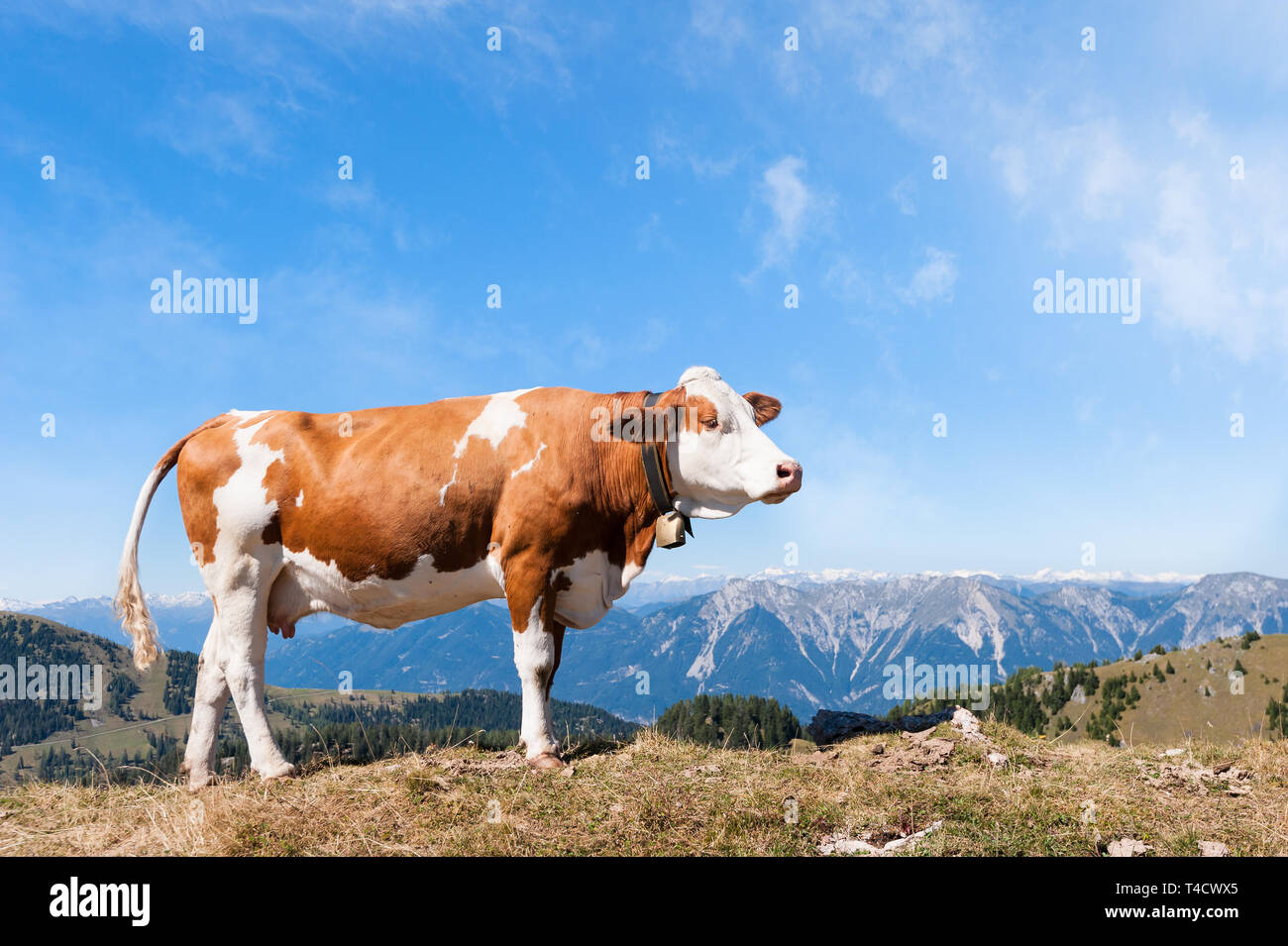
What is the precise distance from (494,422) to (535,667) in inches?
107

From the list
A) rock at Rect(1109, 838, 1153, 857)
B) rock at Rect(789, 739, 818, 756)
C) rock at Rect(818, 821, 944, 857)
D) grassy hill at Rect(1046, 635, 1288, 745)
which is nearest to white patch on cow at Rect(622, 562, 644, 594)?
rock at Rect(789, 739, 818, 756)

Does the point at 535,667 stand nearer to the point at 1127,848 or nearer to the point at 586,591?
the point at 586,591

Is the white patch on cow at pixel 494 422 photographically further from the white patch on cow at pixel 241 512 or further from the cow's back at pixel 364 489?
the white patch on cow at pixel 241 512

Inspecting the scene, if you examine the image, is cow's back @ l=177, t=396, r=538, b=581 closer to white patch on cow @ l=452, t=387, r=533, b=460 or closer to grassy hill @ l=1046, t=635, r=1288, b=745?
white patch on cow @ l=452, t=387, r=533, b=460

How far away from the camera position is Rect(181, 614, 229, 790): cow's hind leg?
8.79 m

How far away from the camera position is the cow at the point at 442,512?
8.70 m

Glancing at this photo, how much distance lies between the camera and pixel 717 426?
919 centimetres

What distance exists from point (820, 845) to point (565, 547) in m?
3.95

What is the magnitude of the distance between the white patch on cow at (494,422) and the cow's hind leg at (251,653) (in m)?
2.60

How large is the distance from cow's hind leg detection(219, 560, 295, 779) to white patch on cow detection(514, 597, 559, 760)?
2.55 metres

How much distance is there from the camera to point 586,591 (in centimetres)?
905

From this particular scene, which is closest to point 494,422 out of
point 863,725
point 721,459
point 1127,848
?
point 721,459

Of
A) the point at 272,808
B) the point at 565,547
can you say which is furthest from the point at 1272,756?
the point at 272,808

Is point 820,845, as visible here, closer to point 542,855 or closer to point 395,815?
point 542,855
